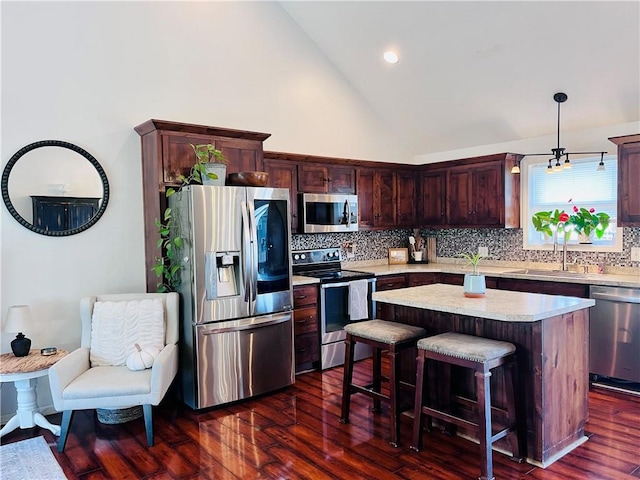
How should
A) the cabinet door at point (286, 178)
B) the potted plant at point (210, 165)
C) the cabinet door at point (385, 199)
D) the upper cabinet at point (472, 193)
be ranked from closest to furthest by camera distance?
the potted plant at point (210, 165) → the cabinet door at point (286, 178) → the upper cabinet at point (472, 193) → the cabinet door at point (385, 199)

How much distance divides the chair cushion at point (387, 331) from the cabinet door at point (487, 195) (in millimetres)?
2522

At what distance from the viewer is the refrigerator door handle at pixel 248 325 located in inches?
152

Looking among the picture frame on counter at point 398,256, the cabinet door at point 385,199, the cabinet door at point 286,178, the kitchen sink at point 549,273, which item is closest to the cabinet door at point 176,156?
the cabinet door at point 286,178

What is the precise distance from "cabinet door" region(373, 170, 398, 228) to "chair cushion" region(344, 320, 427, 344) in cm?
257

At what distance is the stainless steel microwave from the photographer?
5172mm

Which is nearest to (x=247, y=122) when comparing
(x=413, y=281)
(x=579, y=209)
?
(x=413, y=281)

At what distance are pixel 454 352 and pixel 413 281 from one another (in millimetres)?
2825

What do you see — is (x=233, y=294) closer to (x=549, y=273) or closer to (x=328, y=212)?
(x=328, y=212)

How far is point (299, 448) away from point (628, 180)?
3580mm

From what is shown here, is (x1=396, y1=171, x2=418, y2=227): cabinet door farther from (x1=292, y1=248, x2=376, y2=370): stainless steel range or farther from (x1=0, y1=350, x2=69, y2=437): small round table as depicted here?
(x1=0, y1=350, x2=69, y2=437): small round table

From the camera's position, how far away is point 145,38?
4.27m

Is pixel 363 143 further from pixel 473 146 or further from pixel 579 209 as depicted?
pixel 579 209

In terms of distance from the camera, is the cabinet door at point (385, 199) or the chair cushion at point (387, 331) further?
the cabinet door at point (385, 199)

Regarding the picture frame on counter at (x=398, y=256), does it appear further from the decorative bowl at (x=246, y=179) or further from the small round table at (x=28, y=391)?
the small round table at (x=28, y=391)
